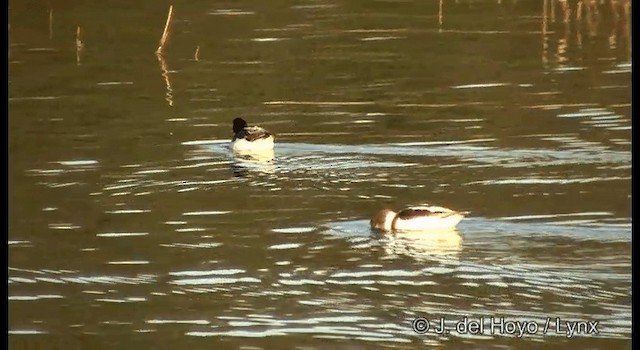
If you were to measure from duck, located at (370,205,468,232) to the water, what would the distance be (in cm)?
18

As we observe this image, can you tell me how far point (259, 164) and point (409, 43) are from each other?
6957 mm

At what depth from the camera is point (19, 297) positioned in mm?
10547

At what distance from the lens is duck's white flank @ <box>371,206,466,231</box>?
11.7 meters

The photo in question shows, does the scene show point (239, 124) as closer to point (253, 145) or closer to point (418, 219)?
point (253, 145)

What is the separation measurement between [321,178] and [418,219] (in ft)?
6.76

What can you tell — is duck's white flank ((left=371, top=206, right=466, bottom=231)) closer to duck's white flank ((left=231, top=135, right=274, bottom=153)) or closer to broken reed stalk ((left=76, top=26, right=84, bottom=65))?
duck's white flank ((left=231, top=135, right=274, bottom=153))

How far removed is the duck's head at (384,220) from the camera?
468 inches

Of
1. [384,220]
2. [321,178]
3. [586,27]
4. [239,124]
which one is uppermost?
[586,27]

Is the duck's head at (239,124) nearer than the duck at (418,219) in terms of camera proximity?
No

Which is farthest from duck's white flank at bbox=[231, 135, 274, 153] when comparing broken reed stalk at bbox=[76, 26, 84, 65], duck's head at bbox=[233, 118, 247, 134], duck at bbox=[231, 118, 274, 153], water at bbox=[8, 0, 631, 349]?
broken reed stalk at bbox=[76, 26, 84, 65]

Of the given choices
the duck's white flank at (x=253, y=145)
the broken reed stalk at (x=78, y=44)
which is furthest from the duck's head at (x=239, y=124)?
the broken reed stalk at (x=78, y=44)

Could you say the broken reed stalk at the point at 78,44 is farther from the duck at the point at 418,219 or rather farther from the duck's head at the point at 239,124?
the duck at the point at 418,219

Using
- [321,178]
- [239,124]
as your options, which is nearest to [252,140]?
[239,124]

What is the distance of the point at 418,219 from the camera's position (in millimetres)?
11891
